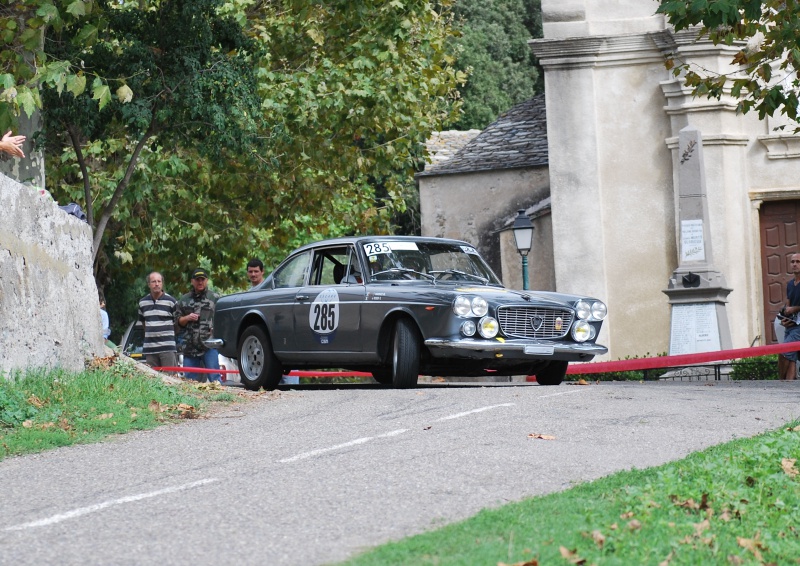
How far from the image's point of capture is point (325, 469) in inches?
318

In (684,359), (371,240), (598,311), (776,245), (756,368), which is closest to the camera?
(598,311)

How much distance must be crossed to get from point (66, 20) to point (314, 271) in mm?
3798

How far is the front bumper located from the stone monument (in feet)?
20.6

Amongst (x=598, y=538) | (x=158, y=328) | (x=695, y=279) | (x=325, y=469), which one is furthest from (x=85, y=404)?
(x=695, y=279)

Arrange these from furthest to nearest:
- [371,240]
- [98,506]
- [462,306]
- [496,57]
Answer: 1. [496,57]
2. [371,240]
3. [462,306]
4. [98,506]

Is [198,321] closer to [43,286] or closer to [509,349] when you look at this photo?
[43,286]

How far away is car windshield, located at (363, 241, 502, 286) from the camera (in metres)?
14.2

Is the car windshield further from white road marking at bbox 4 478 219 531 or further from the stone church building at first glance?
the stone church building

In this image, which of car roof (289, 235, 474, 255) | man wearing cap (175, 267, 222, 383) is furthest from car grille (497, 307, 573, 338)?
man wearing cap (175, 267, 222, 383)

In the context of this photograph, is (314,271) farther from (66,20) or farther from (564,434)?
(564,434)

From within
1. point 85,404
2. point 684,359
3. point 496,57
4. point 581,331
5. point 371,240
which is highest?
point 496,57

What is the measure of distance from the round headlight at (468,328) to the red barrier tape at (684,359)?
17.1 feet

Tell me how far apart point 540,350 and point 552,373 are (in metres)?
1.27

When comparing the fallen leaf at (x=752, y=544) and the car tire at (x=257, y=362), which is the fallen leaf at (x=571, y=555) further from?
the car tire at (x=257, y=362)
